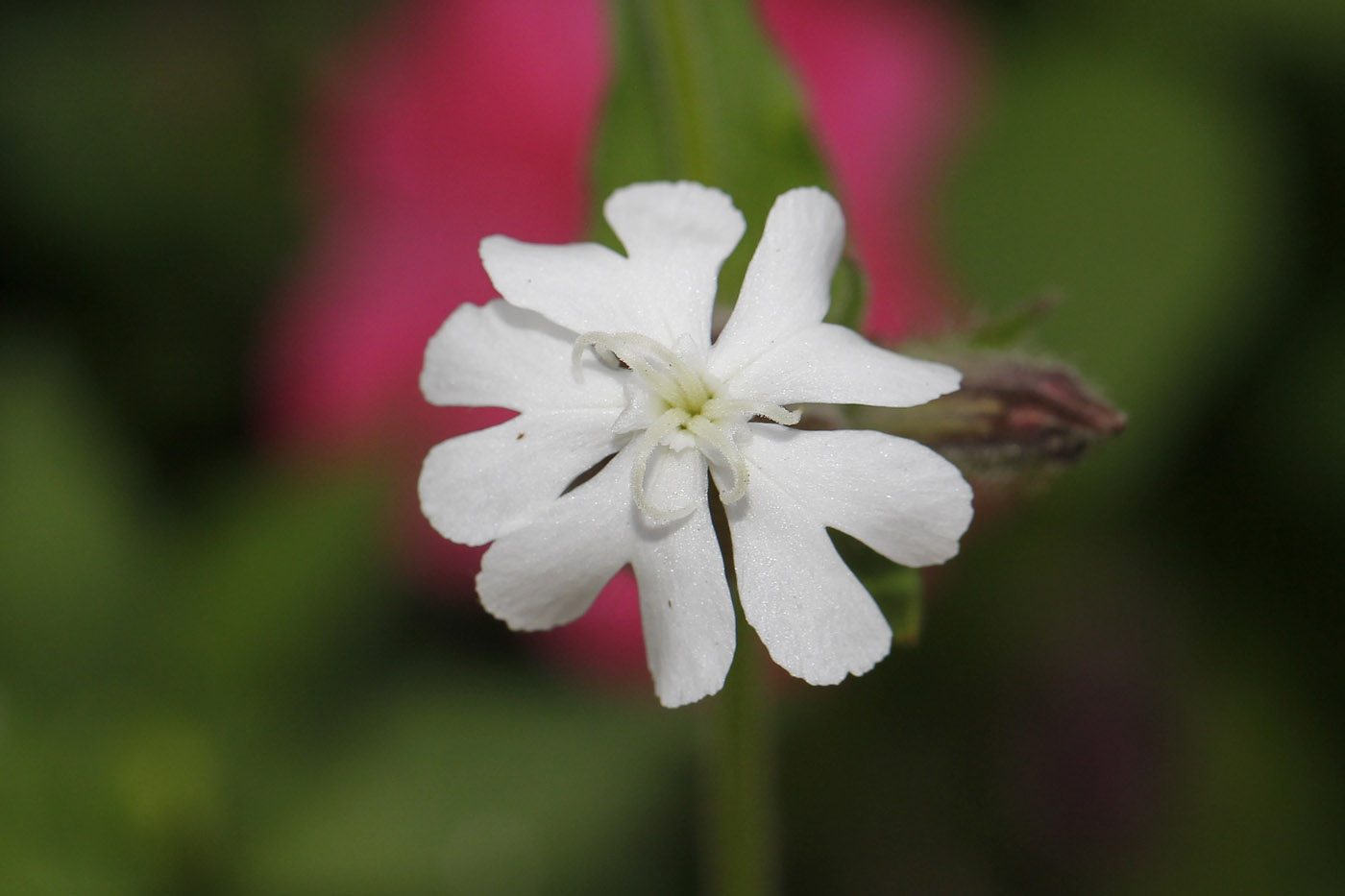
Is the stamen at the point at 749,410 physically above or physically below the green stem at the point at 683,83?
below

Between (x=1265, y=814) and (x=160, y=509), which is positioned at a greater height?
(x=160, y=509)

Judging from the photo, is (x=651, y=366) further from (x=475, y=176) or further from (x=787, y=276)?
(x=475, y=176)

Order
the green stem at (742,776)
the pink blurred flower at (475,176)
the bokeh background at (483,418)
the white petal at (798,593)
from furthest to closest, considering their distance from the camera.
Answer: the pink blurred flower at (475,176)
the bokeh background at (483,418)
the green stem at (742,776)
the white petal at (798,593)

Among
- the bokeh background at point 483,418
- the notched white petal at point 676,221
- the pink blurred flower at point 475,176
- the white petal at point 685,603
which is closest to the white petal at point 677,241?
the notched white petal at point 676,221

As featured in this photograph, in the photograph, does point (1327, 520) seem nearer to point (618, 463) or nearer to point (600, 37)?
point (600, 37)

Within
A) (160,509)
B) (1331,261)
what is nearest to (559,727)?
(160,509)

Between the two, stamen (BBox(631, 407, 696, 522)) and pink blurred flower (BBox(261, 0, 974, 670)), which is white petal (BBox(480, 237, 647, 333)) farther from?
pink blurred flower (BBox(261, 0, 974, 670))

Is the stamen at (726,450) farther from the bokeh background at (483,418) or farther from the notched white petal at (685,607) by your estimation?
the bokeh background at (483,418)
